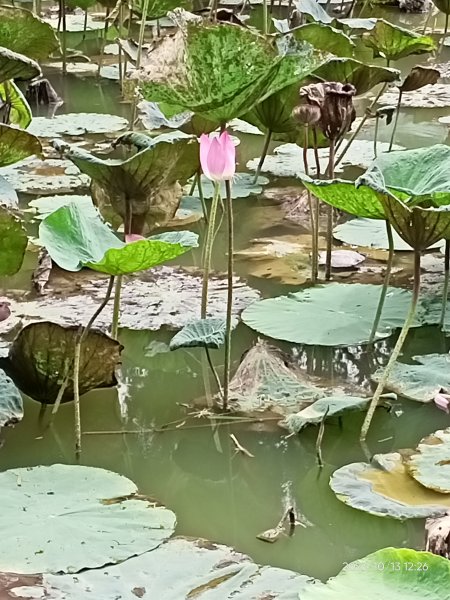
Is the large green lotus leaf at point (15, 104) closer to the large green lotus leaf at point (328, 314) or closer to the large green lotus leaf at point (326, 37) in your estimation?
the large green lotus leaf at point (328, 314)

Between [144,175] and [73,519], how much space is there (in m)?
0.57

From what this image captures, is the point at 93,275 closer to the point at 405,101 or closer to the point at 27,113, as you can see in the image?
the point at 27,113

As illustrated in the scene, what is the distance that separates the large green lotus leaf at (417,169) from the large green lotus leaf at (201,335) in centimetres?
31

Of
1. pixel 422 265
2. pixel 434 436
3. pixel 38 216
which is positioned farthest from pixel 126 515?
pixel 38 216

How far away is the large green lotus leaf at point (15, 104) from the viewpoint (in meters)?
2.04

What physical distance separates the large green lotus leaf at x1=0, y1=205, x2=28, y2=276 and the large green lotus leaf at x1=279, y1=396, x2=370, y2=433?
18.5 inches

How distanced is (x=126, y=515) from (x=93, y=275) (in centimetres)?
88

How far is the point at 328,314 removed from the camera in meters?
1.81

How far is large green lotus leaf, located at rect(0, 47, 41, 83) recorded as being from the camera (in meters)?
1.73

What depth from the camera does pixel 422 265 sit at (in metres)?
2.10

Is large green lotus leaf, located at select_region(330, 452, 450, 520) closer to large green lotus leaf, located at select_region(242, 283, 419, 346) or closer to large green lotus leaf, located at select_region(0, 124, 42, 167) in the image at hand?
large green lotus leaf, located at select_region(242, 283, 419, 346)

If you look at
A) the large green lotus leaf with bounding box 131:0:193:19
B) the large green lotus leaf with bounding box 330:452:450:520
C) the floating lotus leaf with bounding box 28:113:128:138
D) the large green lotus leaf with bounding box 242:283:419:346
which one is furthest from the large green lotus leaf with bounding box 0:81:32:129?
the large green lotus leaf with bounding box 131:0:193:19

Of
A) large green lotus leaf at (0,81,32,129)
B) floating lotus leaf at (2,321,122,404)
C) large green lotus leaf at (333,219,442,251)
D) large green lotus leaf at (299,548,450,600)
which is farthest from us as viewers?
large green lotus leaf at (333,219,442,251)

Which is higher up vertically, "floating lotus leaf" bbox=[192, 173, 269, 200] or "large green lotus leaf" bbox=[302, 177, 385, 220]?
"large green lotus leaf" bbox=[302, 177, 385, 220]
